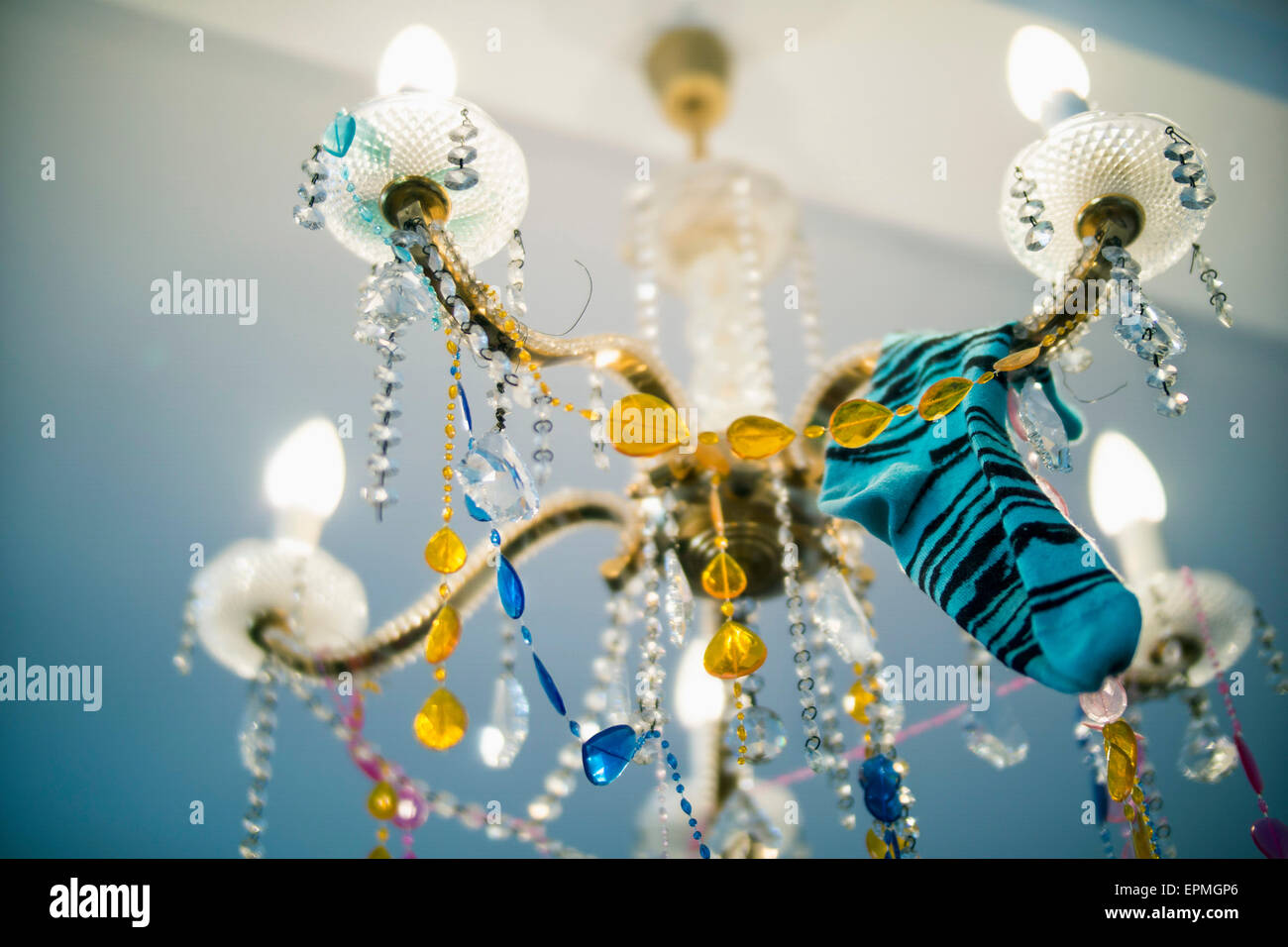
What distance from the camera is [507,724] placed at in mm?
893

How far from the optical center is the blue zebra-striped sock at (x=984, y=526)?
2.05ft

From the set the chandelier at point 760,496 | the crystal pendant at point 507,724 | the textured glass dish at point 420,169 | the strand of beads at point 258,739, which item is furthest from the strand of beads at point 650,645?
the strand of beads at point 258,739

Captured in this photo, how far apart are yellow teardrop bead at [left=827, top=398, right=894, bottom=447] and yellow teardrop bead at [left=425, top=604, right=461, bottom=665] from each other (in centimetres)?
37

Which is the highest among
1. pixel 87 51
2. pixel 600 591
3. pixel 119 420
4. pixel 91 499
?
pixel 87 51

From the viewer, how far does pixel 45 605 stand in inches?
66.6

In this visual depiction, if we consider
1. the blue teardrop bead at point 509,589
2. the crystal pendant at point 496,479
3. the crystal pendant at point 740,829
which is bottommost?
the crystal pendant at point 740,829

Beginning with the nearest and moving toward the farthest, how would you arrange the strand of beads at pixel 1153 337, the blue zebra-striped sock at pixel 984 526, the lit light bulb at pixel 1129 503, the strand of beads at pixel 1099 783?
1. the blue zebra-striped sock at pixel 984 526
2. the strand of beads at pixel 1153 337
3. the strand of beads at pixel 1099 783
4. the lit light bulb at pixel 1129 503

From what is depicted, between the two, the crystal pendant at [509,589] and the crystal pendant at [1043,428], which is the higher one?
the crystal pendant at [1043,428]

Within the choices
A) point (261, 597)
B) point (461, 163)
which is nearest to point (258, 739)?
point (261, 597)

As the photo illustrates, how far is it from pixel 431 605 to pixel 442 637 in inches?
11.9

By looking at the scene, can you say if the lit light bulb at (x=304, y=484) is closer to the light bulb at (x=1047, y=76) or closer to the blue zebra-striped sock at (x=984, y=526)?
the blue zebra-striped sock at (x=984, y=526)
